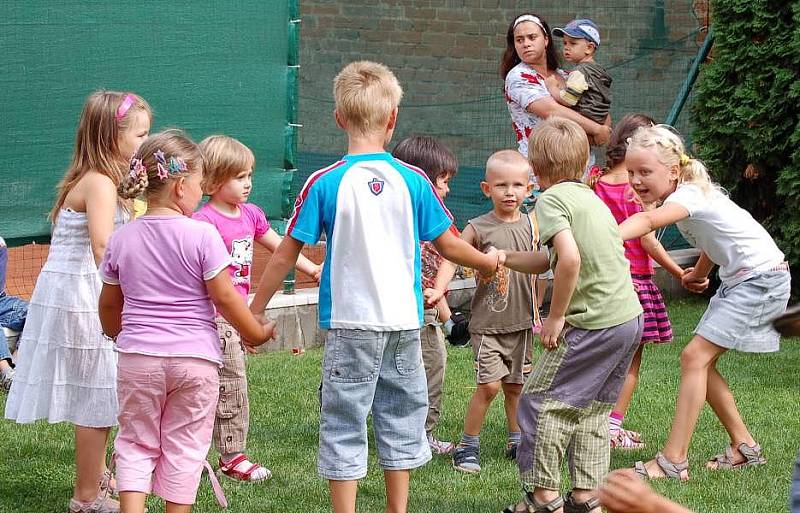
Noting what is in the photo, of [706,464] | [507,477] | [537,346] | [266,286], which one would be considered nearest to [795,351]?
[537,346]

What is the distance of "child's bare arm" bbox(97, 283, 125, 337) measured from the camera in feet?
12.6

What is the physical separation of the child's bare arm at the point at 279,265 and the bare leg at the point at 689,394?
203cm

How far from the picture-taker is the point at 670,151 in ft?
16.1

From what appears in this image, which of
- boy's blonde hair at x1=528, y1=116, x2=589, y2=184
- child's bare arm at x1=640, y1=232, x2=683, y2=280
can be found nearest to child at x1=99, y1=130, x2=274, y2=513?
boy's blonde hair at x1=528, y1=116, x2=589, y2=184

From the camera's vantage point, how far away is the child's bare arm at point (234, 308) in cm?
374

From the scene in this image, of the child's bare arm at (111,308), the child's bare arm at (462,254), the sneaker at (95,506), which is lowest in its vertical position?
the sneaker at (95,506)

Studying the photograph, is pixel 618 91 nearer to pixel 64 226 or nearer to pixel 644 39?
pixel 644 39

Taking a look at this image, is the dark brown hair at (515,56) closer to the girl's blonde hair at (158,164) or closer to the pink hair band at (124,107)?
the pink hair band at (124,107)

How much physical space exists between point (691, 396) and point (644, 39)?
8.08m

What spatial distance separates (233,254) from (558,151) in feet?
4.89

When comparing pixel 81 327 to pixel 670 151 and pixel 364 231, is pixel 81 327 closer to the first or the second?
pixel 364 231

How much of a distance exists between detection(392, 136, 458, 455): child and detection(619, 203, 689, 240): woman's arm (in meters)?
0.87

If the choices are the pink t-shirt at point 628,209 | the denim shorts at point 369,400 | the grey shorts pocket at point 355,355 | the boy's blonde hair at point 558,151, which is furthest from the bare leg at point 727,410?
the grey shorts pocket at point 355,355

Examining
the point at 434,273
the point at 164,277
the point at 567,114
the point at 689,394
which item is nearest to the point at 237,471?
the point at 434,273
